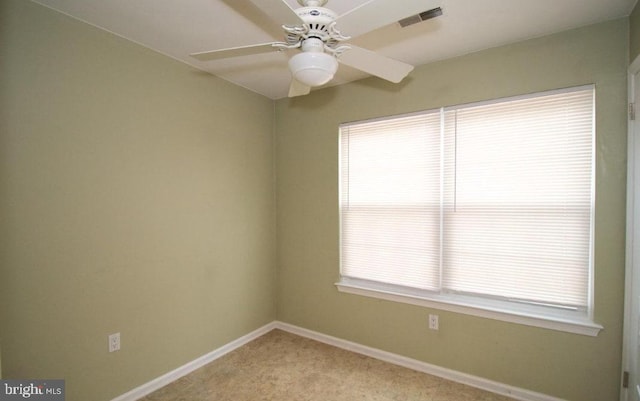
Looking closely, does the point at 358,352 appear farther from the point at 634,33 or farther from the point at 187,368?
the point at 634,33

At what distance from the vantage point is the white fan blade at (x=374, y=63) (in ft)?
5.01

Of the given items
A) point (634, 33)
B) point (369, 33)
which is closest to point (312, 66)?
point (369, 33)

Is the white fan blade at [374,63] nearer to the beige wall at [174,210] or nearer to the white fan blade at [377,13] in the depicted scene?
the white fan blade at [377,13]

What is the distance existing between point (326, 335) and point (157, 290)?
65.6 inches

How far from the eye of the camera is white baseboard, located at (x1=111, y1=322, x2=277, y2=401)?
2.15 metres

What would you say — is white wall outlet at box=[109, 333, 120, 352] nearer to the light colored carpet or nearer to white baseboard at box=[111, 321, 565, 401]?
white baseboard at box=[111, 321, 565, 401]

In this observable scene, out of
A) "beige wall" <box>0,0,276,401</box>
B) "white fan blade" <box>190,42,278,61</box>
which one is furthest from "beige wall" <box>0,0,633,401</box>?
"white fan blade" <box>190,42,278,61</box>

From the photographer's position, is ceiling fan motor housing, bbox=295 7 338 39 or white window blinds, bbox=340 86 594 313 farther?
white window blinds, bbox=340 86 594 313

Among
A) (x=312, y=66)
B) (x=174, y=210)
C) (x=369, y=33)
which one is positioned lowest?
(x=174, y=210)

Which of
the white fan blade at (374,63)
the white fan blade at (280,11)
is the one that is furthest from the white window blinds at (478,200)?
the white fan blade at (280,11)

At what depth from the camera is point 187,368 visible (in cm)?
249

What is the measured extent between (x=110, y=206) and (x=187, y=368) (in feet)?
4.85

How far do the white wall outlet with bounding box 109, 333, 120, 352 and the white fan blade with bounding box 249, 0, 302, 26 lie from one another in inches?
88.7

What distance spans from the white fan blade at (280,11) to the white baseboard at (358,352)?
8.50 ft
